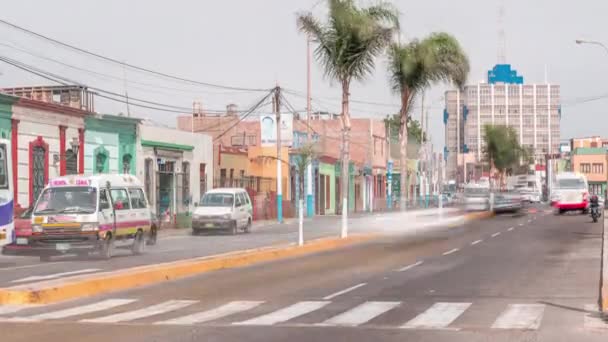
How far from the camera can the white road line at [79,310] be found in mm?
14018

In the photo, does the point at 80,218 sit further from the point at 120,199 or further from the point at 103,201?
the point at 120,199

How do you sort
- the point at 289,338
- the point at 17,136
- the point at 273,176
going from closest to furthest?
the point at 289,338, the point at 17,136, the point at 273,176

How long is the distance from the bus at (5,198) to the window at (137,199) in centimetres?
505

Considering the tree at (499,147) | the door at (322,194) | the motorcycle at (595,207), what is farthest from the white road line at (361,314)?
the tree at (499,147)

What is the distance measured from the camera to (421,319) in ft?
45.1

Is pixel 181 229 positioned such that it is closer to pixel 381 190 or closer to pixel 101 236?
pixel 101 236

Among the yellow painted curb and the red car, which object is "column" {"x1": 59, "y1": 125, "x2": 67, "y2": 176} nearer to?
the red car

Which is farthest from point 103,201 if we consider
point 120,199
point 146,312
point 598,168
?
point 598,168

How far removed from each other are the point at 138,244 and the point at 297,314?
16.0 m

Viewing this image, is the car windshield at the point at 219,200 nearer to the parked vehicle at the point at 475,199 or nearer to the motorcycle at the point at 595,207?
the motorcycle at the point at 595,207

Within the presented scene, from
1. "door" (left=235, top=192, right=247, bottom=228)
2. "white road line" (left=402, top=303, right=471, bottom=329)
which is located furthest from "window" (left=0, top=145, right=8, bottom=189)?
"door" (left=235, top=192, right=247, bottom=228)

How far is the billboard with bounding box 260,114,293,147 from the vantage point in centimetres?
5381

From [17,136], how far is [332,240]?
47.7ft

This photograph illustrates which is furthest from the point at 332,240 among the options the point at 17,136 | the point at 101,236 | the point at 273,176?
the point at 273,176
